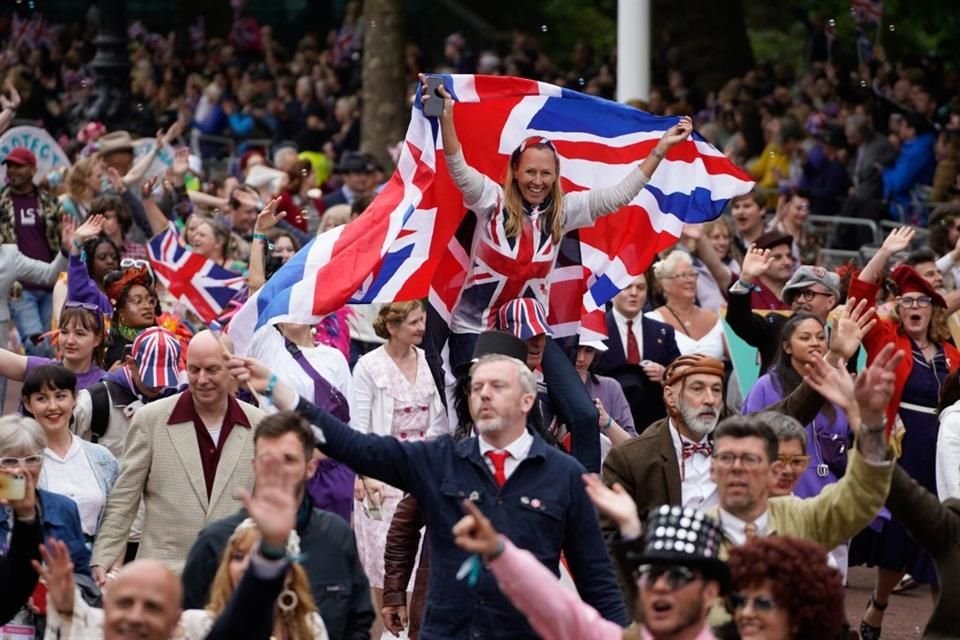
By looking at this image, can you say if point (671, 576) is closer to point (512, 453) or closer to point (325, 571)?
point (512, 453)

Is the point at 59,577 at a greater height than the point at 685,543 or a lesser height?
lesser

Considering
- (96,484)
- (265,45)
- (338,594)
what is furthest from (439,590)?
(265,45)

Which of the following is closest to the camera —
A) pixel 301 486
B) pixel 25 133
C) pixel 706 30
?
pixel 301 486

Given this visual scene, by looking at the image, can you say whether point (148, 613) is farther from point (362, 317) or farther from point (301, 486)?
point (362, 317)

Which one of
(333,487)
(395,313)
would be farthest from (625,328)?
(333,487)

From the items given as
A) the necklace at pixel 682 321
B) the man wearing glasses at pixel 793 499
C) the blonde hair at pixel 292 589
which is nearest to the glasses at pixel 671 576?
the man wearing glasses at pixel 793 499

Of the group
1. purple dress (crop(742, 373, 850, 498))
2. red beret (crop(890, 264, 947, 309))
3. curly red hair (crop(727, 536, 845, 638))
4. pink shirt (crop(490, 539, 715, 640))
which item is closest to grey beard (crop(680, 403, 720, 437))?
purple dress (crop(742, 373, 850, 498))

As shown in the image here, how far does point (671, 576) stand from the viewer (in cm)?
666

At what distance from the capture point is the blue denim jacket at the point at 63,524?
8.50m

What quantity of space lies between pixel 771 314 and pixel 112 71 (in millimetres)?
12600

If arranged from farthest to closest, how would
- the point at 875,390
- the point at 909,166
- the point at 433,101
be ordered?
1. the point at 909,166
2. the point at 433,101
3. the point at 875,390

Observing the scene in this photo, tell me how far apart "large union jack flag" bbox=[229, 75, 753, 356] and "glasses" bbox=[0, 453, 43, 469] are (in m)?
2.45

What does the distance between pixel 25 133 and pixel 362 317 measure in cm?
403

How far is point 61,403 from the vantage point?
32.1 feet
